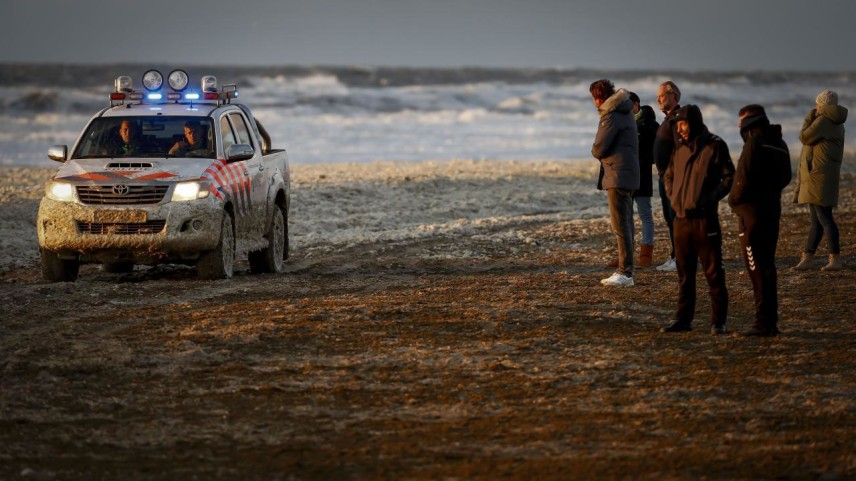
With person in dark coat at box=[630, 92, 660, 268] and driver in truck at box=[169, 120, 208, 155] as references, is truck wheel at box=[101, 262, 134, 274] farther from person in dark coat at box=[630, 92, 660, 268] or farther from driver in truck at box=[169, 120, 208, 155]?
person in dark coat at box=[630, 92, 660, 268]

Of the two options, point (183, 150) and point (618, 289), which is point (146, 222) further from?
point (618, 289)

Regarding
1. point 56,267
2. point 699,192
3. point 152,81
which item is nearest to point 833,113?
point 699,192

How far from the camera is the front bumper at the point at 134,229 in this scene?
11094 mm

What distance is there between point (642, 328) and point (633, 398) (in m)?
2.08

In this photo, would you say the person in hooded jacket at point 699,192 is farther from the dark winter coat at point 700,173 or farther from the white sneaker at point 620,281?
the white sneaker at point 620,281

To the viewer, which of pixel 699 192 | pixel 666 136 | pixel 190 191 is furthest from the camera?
pixel 190 191

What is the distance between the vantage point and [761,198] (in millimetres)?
8578

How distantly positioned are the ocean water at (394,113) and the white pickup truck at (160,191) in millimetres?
16367

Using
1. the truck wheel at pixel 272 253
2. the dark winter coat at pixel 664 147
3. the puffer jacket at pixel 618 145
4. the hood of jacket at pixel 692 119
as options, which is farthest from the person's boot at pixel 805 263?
the truck wheel at pixel 272 253

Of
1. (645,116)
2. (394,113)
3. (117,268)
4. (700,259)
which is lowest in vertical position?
(394,113)

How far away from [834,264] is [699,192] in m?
4.17

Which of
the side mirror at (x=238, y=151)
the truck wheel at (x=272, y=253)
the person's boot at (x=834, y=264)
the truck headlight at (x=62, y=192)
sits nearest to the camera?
the truck headlight at (x=62, y=192)

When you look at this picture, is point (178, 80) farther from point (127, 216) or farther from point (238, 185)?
point (127, 216)

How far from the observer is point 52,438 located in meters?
6.29
